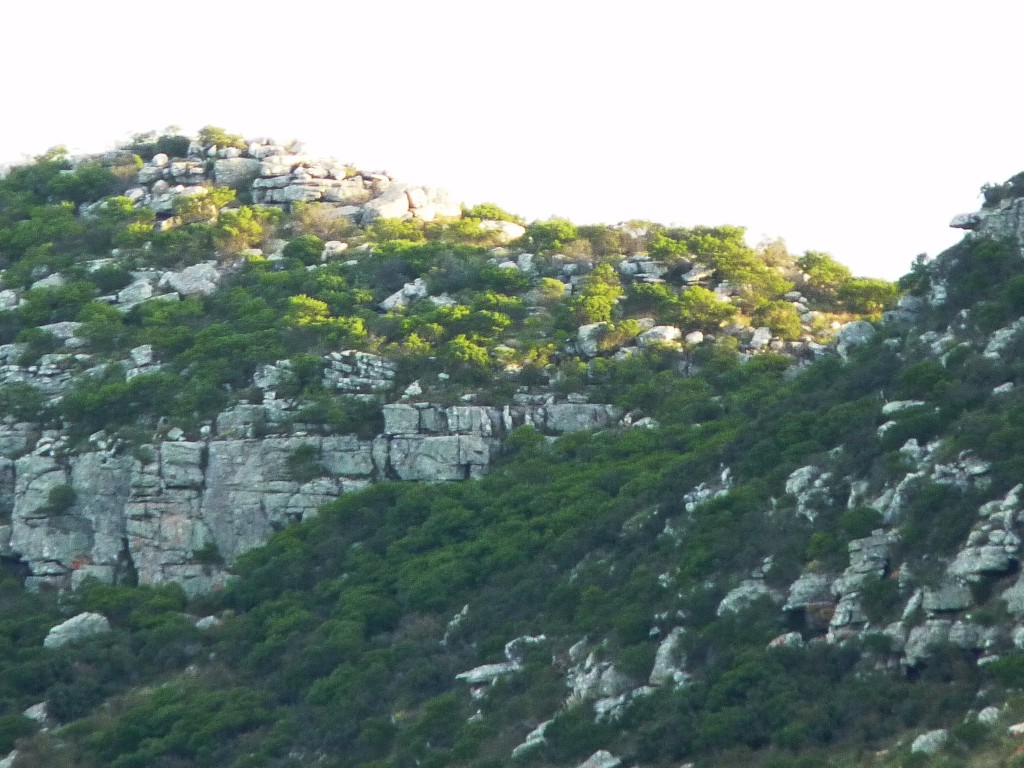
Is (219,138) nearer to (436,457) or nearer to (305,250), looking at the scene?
(305,250)

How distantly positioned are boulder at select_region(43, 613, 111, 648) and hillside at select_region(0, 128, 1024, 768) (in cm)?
13

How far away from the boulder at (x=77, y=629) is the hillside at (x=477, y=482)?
135 mm

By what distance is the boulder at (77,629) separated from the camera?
161 feet

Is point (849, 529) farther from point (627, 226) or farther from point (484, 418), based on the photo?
point (627, 226)

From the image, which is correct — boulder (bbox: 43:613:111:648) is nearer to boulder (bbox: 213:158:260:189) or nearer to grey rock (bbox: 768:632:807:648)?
grey rock (bbox: 768:632:807:648)

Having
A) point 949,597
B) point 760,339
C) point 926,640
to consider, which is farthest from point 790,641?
point 760,339

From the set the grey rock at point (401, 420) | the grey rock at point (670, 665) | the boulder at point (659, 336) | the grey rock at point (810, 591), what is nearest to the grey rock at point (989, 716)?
the grey rock at point (810, 591)

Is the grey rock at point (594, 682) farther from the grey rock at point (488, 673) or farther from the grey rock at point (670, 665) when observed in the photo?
the grey rock at point (488, 673)

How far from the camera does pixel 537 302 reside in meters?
61.6

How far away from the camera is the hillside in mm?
37188

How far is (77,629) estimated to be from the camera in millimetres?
49281

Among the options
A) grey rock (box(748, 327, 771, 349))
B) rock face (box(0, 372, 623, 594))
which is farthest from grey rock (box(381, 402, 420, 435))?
grey rock (box(748, 327, 771, 349))

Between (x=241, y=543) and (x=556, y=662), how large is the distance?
1291 cm

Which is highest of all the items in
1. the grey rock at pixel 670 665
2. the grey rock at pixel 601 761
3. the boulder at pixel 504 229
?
the boulder at pixel 504 229
